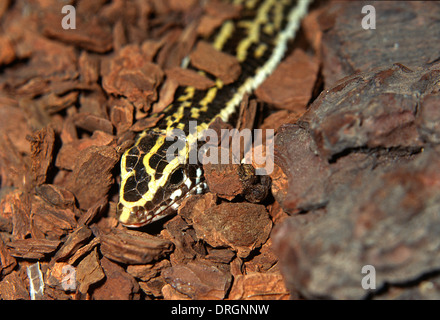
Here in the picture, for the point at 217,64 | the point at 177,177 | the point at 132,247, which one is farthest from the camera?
the point at 217,64

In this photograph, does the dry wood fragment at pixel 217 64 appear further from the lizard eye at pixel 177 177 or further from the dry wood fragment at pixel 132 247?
the dry wood fragment at pixel 132 247

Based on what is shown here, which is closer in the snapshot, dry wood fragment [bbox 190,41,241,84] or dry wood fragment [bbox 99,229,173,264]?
dry wood fragment [bbox 99,229,173,264]

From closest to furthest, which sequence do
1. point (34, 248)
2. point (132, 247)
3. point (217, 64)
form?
1. point (132, 247)
2. point (34, 248)
3. point (217, 64)

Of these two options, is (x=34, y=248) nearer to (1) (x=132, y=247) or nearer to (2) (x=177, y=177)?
(1) (x=132, y=247)

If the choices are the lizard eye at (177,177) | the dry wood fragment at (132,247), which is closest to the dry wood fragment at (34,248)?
the dry wood fragment at (132,247)

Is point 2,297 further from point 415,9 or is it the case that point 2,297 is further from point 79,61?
point 415,9

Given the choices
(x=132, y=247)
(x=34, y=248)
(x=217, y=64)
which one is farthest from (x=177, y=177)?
(x=217, y=64)

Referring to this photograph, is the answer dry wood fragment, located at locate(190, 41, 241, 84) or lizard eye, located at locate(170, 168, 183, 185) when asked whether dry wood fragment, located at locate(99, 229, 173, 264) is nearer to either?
lizard eye, located at locate(170, 168, 183, 185)

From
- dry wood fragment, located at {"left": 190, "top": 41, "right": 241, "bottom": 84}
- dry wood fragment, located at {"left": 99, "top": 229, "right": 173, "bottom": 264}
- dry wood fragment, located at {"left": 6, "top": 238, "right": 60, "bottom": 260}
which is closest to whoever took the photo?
dry wood fragment, located at {"left": 99, "top": 229, "right": 173, "bottom": 264}

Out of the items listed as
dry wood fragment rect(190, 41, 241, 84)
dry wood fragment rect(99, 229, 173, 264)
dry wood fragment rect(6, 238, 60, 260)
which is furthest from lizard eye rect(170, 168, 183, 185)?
dry wood fragment rect(190, 41, 241, 84)
